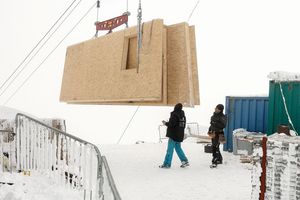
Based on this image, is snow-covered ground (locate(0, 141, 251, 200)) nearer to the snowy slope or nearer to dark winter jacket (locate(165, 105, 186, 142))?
the snowy slope

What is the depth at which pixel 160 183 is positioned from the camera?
333 inches

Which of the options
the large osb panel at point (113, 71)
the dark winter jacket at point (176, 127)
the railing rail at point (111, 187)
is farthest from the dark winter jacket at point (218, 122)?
the railing rail at point (111, 187)

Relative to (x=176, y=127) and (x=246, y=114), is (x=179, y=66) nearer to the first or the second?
(x=176, y=127)

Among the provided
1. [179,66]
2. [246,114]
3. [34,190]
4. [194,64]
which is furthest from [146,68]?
[246,114]

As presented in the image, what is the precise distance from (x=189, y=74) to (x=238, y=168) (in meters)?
3.42

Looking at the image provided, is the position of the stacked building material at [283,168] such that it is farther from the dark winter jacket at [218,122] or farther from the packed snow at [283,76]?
the dark winter jacket at [218,122]

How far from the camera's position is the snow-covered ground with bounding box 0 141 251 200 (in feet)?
24.0

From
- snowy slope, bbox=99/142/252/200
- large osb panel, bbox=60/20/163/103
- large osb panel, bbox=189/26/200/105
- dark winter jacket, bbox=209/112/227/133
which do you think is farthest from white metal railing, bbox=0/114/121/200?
dark winter jacket, bbox=209/112/227/133

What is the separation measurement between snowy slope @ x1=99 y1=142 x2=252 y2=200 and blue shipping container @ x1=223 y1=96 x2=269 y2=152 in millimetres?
1082

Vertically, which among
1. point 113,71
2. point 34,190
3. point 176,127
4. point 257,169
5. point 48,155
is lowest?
point 34,190

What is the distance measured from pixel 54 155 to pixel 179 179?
117 inches

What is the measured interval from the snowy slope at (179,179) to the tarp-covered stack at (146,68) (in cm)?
179

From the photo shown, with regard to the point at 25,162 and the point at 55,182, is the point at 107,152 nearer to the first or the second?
the point at 25,162

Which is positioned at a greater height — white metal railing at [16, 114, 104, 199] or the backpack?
the backpack
